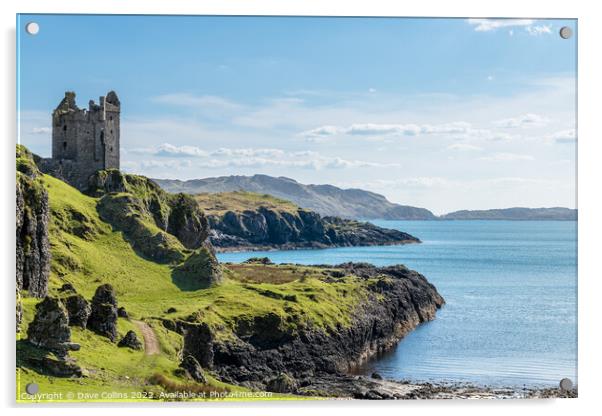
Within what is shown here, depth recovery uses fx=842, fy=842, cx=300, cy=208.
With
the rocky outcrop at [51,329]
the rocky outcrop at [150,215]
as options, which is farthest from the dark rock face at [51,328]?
the rocky outcrop at [150,215]

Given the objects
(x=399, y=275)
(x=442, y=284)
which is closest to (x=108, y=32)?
(x=399, y=275)

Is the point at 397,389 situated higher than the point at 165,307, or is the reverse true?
the point at 165,307

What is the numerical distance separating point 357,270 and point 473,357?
4189 cm

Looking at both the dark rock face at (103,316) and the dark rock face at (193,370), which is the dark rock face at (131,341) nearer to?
the dark rock face at (103,316)

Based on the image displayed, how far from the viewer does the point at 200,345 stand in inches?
2112

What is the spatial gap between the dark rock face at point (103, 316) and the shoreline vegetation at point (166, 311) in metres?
0.06

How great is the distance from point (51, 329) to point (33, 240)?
9268 mm

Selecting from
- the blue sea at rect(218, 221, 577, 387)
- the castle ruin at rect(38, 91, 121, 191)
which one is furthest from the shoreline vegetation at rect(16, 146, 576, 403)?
the blue sea at rect(218, 221, 577, 387)

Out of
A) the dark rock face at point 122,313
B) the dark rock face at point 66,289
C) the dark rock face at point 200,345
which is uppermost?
the dark rock face at point 66,289

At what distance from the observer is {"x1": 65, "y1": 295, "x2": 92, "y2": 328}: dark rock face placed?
148ft

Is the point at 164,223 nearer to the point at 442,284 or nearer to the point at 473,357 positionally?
the point at 473,357

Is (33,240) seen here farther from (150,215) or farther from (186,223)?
(186,223)

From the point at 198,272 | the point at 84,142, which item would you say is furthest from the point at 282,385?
the point at 84,142

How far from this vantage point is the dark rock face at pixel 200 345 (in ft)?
174
